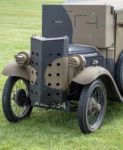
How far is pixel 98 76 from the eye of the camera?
21.1 ft

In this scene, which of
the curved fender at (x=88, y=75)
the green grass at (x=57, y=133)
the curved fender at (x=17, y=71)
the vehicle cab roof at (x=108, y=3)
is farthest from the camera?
the vehicle cab roof at (x=108, y=3)

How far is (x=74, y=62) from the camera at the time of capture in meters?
6.32

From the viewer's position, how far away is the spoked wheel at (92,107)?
6280 mm

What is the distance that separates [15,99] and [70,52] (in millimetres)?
1000

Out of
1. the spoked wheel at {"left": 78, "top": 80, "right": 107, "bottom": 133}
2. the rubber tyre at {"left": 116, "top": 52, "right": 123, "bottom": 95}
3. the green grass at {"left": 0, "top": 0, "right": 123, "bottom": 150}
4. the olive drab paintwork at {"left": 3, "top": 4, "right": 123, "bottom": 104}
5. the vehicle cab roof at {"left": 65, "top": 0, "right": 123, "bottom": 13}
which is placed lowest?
the green grass at {"left": 0, "top": 0, "right": 123, "bottom": 150}

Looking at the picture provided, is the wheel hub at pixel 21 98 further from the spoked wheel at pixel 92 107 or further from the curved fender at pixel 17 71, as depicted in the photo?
the spoked wheel at pixel 92 107

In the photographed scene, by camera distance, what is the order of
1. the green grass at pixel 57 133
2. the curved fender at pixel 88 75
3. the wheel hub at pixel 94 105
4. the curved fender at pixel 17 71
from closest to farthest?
the green grass at pixel 57 133 → the curved fender at pixel 88 75 → the wheel hub at pixel 94 105 → the curved fender at pixel 17 71

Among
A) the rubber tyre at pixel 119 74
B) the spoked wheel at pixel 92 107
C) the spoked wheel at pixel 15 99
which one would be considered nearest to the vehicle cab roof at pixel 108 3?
the rubber tyre at pixel 119 74

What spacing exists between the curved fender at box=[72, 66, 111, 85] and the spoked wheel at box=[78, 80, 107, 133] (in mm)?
129

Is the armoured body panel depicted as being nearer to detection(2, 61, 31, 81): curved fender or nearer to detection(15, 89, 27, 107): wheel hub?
detection(2, 61, 31, 81): curved fender

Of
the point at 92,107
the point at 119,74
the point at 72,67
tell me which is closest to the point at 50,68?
the point at 72,67

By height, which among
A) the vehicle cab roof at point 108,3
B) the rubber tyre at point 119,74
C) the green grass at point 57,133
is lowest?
the green grass at point 57,133

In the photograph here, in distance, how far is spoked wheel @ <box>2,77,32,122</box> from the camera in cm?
686

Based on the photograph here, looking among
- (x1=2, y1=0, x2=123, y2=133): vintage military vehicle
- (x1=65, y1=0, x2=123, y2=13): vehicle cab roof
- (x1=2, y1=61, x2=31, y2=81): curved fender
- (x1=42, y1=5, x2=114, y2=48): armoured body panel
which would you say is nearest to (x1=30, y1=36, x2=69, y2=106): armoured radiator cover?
(x1=2, y1=0, x2=123, y2=133): vintage military vehicle
